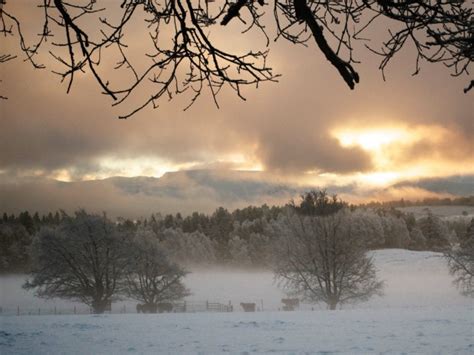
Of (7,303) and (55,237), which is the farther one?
(7,303)

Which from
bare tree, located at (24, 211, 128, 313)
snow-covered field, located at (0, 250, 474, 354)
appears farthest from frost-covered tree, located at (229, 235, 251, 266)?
snow-covered field, located at (0, 250, 474, 354)

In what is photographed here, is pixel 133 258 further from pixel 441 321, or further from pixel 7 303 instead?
pixel 7 303

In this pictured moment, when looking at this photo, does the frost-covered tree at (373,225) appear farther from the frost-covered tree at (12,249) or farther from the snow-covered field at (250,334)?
the snow-covered field at (250,334)

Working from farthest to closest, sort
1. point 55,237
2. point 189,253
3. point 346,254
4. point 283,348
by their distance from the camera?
point 189,253, point 55,237, point 346,254, point 283,348

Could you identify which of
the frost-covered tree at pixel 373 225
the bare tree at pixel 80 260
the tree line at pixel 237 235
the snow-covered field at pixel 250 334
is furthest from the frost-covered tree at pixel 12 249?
the snow-covered field at pixel 250 334

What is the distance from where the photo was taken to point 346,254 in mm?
31406

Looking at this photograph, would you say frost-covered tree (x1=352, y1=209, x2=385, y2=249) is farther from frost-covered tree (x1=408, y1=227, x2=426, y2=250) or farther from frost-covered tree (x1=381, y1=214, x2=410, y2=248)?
frost-covered tree (x1=408, y1=227, x2=426, y2=250)

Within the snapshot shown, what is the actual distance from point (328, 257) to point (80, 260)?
1615 centimetres

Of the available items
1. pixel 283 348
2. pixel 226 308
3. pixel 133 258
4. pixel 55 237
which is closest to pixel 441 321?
pixel 283 348

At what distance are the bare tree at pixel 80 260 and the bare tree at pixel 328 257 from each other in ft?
36.6

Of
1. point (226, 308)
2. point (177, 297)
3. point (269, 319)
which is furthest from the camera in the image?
point (226, 308)

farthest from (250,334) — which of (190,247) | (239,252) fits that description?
(190,247)

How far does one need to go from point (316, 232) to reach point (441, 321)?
14.6 meters

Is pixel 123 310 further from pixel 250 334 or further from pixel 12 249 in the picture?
pixel 12 249
